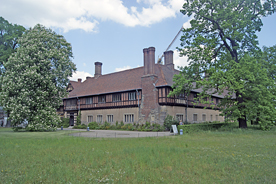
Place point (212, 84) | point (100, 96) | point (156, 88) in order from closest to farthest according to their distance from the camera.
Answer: point (212, 84) → point (156, 88) → point (100, 96)

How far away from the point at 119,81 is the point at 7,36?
56.3 feet

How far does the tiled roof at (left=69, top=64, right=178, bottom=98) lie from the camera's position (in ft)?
101

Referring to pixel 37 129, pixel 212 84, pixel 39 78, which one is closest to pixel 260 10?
pixel 212 84

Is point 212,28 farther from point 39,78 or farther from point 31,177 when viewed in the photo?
point 31,177

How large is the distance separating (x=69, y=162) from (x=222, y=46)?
21216 mm

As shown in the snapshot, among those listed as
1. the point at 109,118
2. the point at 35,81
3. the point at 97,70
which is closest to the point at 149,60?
the point at 109,118

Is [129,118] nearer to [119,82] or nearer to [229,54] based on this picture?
[119,82]

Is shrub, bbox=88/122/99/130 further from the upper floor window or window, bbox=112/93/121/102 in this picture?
the upper floor window

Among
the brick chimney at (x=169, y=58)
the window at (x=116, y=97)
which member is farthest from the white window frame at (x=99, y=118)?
the brick chimney at (x=169, y=58)

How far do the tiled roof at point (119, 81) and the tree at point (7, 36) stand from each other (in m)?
13.0

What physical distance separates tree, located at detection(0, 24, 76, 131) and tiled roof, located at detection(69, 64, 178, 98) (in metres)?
8.49

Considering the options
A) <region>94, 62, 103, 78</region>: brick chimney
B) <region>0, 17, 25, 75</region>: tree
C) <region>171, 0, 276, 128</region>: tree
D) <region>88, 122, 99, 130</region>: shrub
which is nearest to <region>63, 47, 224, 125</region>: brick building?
<region>94, 62, 103, 78</region>: brick chimney

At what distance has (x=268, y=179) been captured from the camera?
252 inches

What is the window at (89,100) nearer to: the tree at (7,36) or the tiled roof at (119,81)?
the tiled roof at (119,81)
